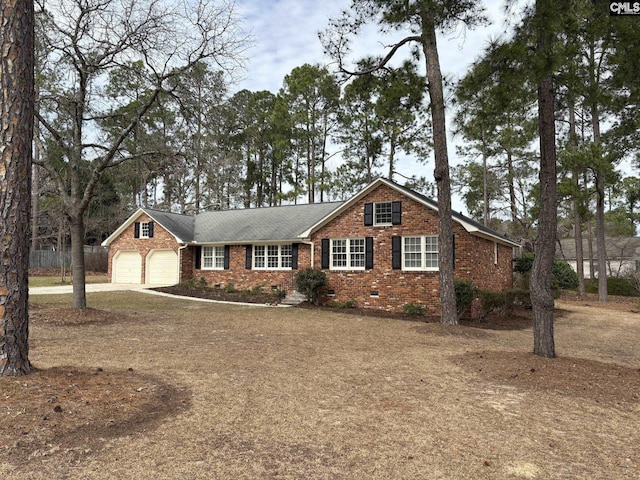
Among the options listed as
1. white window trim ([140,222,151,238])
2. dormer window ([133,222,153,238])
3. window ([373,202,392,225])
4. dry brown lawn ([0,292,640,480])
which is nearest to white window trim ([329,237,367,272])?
window ([373,202,392,225])

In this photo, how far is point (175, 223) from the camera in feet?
78.7

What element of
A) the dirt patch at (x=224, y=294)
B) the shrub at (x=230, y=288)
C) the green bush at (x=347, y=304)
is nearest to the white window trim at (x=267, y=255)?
the dirt patch at (x=224, y=294)

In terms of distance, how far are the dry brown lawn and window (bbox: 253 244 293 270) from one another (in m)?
10.4

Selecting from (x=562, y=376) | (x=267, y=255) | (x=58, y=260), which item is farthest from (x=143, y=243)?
(x=562, y=376)

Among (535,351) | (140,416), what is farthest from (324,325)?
(140,416)

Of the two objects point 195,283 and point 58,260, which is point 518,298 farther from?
point 58,260

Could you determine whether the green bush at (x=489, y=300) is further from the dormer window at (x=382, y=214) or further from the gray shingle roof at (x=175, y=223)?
the gray shingle roof at (x=175, y=223)

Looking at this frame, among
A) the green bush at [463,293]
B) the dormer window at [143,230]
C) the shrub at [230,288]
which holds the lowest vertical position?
the shrub at [230,288]

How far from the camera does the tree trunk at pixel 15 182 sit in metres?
4.70

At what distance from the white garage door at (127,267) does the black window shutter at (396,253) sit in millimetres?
15880

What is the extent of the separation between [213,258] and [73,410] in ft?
59.6

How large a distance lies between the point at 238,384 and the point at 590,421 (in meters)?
4.10

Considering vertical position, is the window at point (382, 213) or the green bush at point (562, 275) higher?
the window at point (382, 213)

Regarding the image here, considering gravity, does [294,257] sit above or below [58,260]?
above
